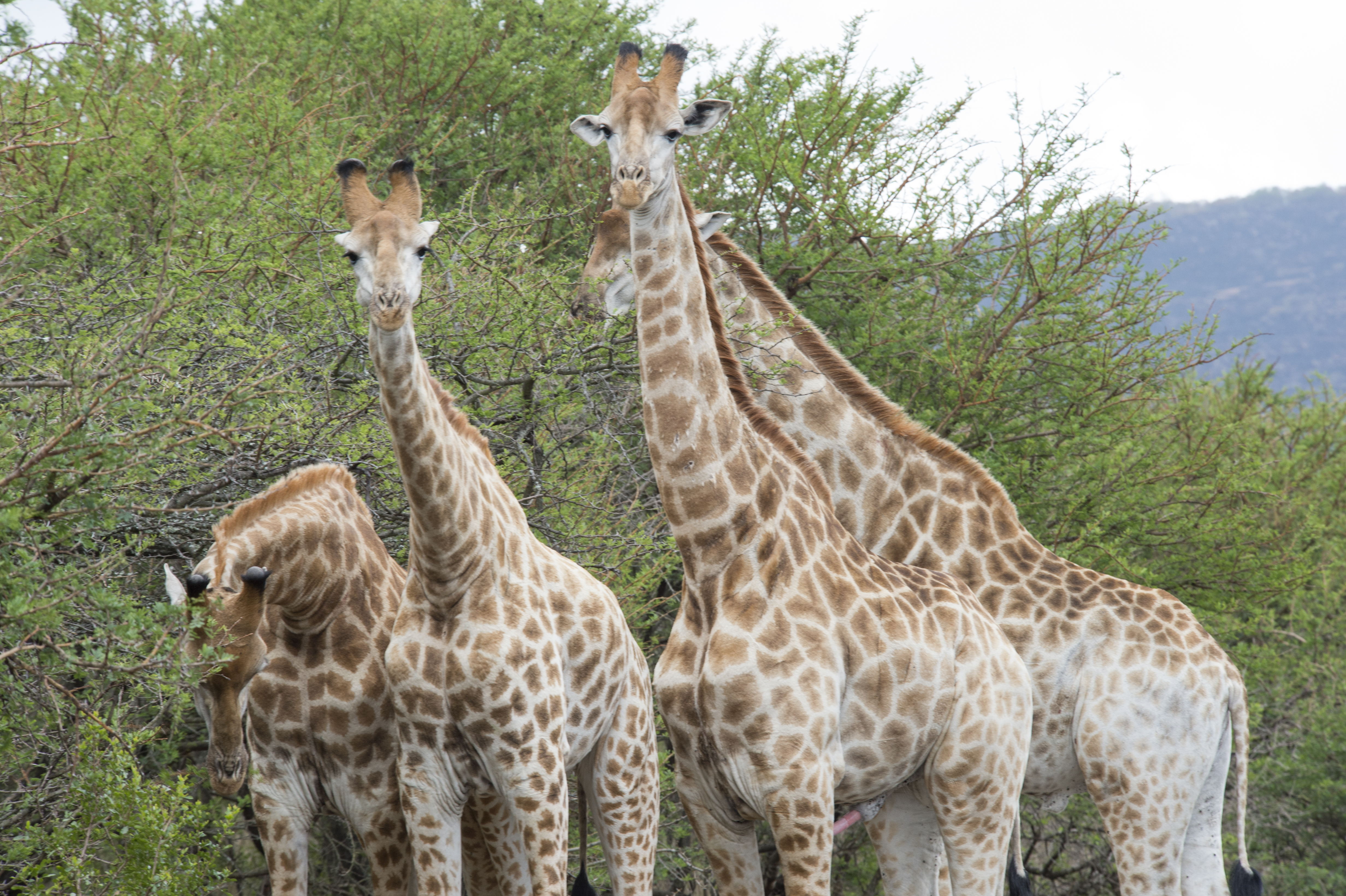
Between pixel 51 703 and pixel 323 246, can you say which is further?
pixel 323 246

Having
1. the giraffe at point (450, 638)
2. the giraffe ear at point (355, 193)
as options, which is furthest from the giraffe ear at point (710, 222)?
the giraffe ear at point (355, 193)

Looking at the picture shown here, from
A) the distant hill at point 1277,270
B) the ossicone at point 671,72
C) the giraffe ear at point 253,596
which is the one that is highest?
the ossicone at point 671,72

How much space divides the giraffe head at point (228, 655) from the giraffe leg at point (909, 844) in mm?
2615

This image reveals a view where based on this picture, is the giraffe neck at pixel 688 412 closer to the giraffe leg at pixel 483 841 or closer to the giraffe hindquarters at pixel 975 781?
the giraffe hindquarters at pixel 975 781

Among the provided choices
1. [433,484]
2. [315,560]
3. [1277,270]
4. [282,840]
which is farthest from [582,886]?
[1277,270]

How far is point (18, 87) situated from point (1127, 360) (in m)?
8.34

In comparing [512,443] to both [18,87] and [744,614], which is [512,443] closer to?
[744,614]

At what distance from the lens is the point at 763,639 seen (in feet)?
14.8

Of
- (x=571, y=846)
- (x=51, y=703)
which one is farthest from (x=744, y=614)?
(x=571, y=846)

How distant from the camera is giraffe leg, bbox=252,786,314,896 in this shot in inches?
193

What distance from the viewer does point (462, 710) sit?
15.1ft

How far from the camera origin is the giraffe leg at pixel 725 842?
15.7 ft

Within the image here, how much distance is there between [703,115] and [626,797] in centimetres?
282

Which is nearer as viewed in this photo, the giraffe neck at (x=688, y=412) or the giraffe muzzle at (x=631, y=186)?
the giraffe muzzle at (x=631, y=186)
